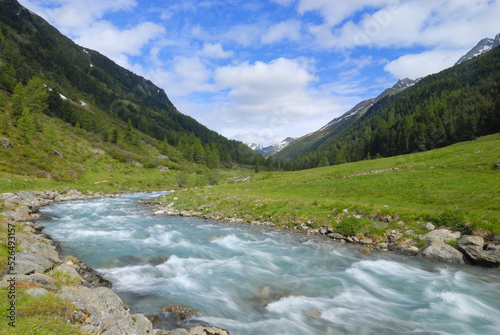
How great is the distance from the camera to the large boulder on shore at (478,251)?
12.2 m

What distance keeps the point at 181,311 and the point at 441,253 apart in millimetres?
14680

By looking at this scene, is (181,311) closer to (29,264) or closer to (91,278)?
(91,278)

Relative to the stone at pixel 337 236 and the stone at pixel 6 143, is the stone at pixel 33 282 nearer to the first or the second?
the stone at pixel 337 236

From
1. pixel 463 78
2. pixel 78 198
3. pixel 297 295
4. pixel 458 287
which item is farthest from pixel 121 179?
pixel 463 78

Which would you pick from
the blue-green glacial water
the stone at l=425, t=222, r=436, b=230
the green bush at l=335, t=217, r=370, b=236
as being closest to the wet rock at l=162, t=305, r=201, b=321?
the blue-green glacial water

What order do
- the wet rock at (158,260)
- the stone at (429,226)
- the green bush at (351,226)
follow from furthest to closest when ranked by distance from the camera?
the green bush at (351,226) → the stone at (429,226) → the wet rock at (158,260)

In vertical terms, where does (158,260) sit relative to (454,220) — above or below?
below

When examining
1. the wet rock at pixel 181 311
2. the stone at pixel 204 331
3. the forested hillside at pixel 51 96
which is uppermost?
the forested hillside at pixel 51 96

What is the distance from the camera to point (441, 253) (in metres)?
13.7

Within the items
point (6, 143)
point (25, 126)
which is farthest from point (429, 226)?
point (25, 126)

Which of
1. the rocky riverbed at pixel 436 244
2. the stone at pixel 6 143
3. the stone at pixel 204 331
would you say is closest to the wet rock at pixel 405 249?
the rocky riverbed at pixel 436 244

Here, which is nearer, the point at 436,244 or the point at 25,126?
the point at 436,244

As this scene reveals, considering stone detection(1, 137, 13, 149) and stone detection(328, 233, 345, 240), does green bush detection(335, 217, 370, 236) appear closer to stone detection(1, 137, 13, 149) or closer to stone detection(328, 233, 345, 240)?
stone detection(328, 233, 345, 240)

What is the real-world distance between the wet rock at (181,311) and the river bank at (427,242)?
1182 centimetres
